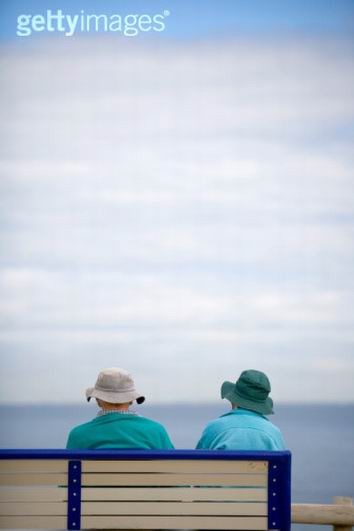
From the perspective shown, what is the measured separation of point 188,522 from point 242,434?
1.76ft

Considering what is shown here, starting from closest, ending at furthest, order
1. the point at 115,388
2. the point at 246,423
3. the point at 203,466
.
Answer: the point at 203,466 < the point at 115,388 < the point at 246,423

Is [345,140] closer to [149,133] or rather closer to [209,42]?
[149,133]

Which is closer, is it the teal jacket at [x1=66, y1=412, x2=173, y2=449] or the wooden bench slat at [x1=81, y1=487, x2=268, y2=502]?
the wooden bench slat at [x1=81, y1=487, x2=268, y2=502]

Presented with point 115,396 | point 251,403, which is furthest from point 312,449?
point 115,396

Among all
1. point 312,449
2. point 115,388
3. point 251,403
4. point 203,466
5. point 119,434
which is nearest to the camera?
point 203,466

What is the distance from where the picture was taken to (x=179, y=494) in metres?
2.84

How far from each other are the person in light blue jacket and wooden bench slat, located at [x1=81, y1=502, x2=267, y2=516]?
43 cm

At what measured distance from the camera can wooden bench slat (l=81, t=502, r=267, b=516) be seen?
9.29 feet

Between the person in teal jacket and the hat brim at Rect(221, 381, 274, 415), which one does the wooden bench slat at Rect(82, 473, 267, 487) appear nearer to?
the person in teal jacket

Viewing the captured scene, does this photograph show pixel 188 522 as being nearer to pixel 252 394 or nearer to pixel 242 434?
pixel 242 434

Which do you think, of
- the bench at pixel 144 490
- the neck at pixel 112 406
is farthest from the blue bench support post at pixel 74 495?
the neck at pixel 112 406

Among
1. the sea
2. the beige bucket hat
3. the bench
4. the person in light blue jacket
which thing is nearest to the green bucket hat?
the person in light blue jacket

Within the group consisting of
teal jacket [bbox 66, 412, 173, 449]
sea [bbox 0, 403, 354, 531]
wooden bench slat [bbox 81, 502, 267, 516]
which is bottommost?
wooden bench slat [bbox 81, 502, 267, 516]

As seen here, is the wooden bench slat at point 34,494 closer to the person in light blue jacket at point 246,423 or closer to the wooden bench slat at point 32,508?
the wooden bench slat at point 32,508
